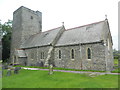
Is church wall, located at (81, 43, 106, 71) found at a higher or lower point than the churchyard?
higher

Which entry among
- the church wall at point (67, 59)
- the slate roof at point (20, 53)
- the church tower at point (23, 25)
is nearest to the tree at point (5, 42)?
the church tower at point (23, 25)

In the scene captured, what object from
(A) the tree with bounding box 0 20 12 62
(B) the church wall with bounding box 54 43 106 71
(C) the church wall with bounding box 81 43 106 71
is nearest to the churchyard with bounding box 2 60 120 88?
(C) the church wall with bounding box 81 43 106 71

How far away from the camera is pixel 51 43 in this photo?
27.0 m

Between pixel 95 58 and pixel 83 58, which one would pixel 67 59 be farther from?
pixel 95 58

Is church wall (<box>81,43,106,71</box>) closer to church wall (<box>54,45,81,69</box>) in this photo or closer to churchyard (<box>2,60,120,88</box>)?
church wall (<box>54,45,81,69</box>)

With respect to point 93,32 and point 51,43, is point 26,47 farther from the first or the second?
point 93,32

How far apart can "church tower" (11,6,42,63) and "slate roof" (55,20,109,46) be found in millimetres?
17813

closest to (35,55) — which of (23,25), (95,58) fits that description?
(23,25)

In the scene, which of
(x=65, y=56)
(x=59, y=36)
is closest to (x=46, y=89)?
(x=65, y=56)

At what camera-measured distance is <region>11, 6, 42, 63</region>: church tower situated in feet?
129

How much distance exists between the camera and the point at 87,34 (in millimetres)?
23828

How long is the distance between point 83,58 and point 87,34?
18.5ft

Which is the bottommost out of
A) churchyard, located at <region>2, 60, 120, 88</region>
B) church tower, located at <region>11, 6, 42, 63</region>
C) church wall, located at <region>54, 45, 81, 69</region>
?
churchyard, located at <region>2, 60, 120, 88</region>

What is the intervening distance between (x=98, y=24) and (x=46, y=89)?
64.3 ft
